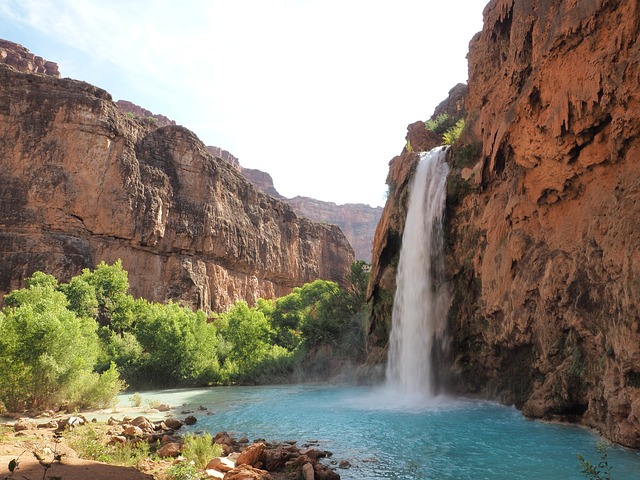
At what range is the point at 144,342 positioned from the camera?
25969 millimetres

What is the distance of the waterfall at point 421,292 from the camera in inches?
674

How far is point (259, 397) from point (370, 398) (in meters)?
4.89

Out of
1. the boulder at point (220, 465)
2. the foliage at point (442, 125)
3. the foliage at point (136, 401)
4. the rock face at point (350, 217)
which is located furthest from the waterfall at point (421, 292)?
the rock face at point (350, 217)

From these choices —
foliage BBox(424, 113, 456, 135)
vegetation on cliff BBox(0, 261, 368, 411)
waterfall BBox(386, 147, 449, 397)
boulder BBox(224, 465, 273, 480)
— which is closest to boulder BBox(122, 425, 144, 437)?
boulder BBox(224, 465, 273, 480)

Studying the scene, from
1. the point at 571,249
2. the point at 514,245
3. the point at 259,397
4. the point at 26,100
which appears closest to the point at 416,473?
the point at 571,249

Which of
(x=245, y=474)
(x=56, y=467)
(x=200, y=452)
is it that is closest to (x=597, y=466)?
(x=245, y=474)

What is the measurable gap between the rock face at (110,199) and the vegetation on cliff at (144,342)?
254 inches

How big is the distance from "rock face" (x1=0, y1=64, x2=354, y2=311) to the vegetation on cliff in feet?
21.1

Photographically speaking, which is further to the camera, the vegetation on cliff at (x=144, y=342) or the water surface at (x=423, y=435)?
the vegetation on cliff at (x=144, y=342)

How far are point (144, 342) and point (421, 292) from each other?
16.9 meters

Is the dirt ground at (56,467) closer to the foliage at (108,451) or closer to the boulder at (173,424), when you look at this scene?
the foliage at (108,451)

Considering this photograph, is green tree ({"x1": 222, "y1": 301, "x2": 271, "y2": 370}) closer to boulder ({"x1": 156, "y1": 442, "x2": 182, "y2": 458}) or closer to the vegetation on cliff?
the vegetation on cliff

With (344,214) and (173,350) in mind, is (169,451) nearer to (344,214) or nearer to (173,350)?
(173,350)

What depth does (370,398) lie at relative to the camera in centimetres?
1650
